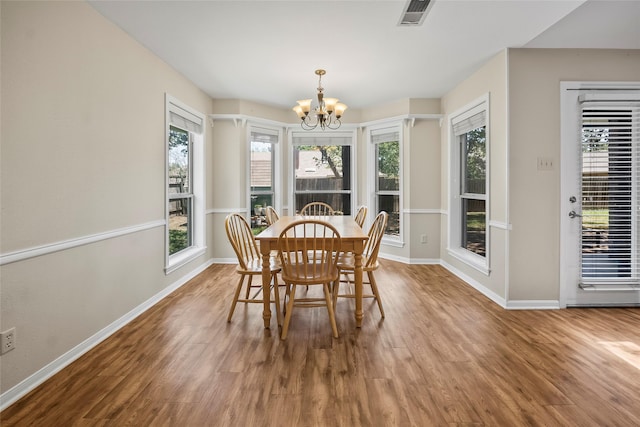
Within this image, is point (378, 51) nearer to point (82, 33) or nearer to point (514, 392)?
point (82, 33)

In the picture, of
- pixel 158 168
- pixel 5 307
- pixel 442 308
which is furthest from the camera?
pixel 158 168

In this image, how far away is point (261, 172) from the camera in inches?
222

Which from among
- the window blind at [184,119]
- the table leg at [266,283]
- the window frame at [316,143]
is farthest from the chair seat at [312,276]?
the window frame at [316,143]

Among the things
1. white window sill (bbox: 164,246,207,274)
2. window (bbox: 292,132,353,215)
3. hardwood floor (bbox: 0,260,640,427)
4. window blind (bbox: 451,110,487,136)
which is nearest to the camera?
hardwood floor (bbox: 0,260,640,427)

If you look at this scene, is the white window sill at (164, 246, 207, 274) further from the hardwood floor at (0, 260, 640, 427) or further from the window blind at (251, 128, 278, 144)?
the window blind at (251, 128, 278, 144)

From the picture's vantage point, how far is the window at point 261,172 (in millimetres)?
5492

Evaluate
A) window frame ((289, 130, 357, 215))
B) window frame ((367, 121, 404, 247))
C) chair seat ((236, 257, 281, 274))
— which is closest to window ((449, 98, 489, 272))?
window frame ((367, 121, 404, 247))

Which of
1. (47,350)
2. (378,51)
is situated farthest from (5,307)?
(378,51)

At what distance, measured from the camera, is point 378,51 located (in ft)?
11.1

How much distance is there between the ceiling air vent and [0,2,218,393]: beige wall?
90.9 inches

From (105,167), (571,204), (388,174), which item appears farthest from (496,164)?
(105,167)

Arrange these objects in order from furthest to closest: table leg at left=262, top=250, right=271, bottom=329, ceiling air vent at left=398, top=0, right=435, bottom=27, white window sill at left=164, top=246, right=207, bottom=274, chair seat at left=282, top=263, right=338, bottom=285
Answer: white window sill at left=164, top=246, right=207, bottom=274, table leg at left=262, top=250, right=271, bottom=329, chair seat at left=282, top=263, right=338, bottom=285, ceiling air vent at left=398, top=0, right=435, bottom=27

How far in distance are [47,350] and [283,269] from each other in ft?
5.03

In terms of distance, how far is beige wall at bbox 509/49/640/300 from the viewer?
3.28 metres
